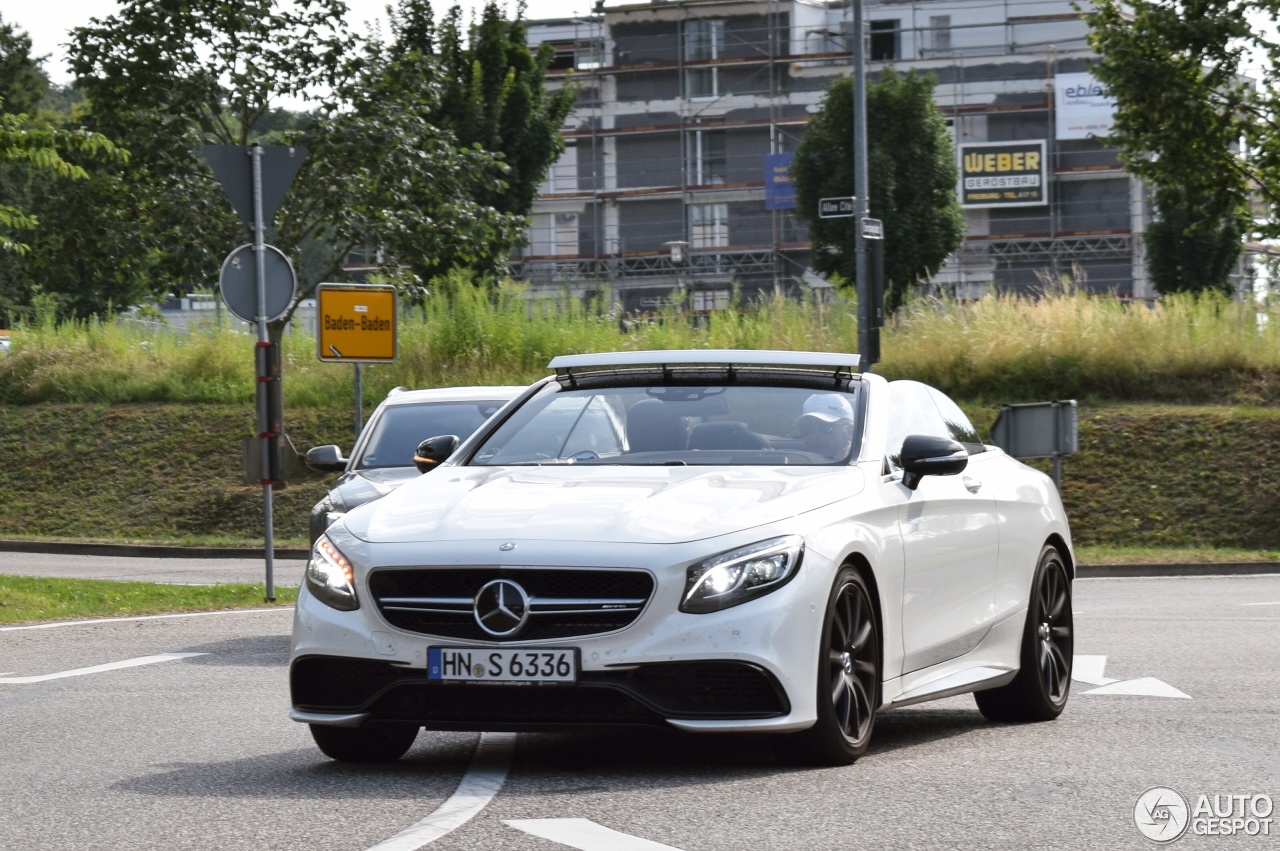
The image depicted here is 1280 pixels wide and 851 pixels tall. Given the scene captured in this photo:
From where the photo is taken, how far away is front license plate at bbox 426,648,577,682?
6.39m

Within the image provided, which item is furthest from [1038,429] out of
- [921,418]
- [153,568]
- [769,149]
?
[769,149]

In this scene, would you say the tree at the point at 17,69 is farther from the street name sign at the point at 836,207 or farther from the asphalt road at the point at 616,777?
the asphalt road at the point at 616,777

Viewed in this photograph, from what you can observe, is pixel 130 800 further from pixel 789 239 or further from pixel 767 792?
pixel 789 239

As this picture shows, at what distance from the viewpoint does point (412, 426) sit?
13.9 meters

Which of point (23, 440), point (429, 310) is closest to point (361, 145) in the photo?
point (429, 310)

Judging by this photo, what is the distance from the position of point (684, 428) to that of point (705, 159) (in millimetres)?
76821

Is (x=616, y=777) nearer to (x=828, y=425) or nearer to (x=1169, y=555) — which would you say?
(x=828, y=425)

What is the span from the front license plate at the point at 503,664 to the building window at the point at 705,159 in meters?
77.6

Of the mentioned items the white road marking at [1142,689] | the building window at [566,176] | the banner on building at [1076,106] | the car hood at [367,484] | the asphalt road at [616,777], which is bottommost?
the white road marking at [1142,689]

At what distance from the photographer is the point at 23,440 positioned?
32.3 m

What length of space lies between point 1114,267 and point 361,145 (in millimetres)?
56055

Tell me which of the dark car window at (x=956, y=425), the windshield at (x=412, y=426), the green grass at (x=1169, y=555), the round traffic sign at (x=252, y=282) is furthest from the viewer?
the green grass at (x=1169, y=555)

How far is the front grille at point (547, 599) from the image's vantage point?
641 centimetres

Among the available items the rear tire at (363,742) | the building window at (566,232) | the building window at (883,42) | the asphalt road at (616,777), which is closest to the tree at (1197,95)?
the asphalt road at (616,777)
